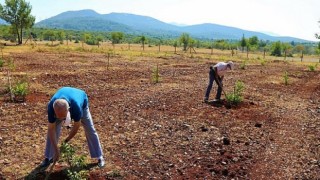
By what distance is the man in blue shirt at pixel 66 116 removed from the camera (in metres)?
5.10

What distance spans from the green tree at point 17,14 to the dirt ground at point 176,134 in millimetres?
39825

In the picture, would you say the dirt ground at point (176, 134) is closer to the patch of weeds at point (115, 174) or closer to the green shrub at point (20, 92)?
the patch of weeds at point (115, 174)

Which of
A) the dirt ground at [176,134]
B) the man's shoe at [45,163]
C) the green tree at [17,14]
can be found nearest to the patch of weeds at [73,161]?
the dirt ground at [176,134]

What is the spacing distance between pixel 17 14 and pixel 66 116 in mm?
50798

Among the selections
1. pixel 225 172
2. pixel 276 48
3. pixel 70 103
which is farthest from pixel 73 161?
pixel 276 48

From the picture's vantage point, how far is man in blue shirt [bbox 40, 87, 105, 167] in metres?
5.10

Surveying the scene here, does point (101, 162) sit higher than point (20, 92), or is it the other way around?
point (20, 92)

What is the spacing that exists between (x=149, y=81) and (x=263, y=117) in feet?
23.4

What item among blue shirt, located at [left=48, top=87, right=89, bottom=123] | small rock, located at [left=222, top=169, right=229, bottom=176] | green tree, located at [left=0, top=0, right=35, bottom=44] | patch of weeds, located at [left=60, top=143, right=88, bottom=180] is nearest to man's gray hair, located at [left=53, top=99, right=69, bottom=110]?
blue shirt, located at [left=48, top=87, right=89, bottom=123]

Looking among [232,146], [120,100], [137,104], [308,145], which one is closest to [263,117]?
[308,145]

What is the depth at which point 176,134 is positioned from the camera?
8.70m

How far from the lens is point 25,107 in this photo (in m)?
10.6

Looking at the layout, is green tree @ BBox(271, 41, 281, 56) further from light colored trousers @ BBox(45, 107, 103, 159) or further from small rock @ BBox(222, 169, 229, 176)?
light colored trousers @ BBox(45, 107, 103, 159)

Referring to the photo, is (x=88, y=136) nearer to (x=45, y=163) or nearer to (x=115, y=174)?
(x=115, y=174)
